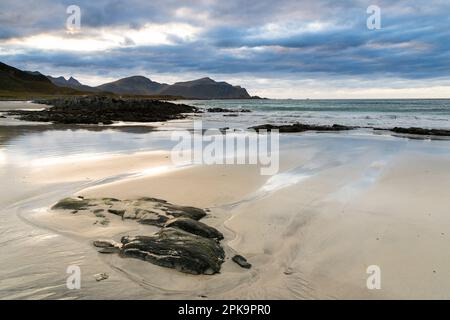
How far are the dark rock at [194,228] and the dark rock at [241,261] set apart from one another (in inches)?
29.1

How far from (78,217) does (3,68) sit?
17539cm

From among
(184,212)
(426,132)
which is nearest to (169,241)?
(184,212)

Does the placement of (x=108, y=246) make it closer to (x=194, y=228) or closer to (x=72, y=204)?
(x=194, y=228)

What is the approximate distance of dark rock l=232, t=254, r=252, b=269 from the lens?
5121 millimetres

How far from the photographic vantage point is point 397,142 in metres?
18.6

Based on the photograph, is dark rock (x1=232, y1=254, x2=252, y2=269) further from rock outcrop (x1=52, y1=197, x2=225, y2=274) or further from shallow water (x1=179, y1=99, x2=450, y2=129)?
shallow water (x1=179, y1=99, x2=450, y2=129)

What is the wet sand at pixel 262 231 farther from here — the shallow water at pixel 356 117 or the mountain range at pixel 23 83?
the mountain range at pixel 23 83

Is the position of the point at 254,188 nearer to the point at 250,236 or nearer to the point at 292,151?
the point at 250,236

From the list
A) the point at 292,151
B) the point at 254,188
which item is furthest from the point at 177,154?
the point at 254,188

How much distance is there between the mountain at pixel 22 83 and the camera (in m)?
134

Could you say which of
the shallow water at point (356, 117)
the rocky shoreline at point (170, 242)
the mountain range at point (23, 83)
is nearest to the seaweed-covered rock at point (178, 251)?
the rocky shoreline at point (170, 242)

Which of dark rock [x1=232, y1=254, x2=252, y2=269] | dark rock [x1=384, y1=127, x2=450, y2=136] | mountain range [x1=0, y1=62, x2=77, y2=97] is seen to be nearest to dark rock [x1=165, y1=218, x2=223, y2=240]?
dark rock [x1=232, y1=254, x2=252, y2=269]

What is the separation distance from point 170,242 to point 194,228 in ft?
2.43

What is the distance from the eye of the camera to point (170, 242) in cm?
523
